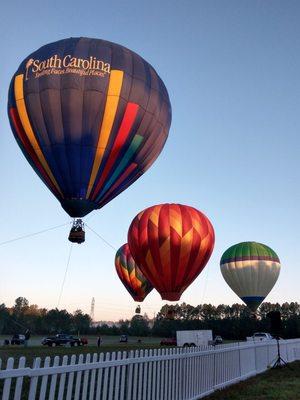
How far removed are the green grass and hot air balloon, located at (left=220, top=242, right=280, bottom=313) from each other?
83.0 feet

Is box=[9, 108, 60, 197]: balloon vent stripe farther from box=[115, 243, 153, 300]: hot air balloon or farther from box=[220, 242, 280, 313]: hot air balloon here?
box=[220, 242, 280, 313]: hot air balloon

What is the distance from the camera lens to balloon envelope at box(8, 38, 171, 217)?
19859 mm

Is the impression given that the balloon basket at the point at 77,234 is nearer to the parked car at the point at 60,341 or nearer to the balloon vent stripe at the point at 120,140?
the balloon vent stripe at the point at 120,140

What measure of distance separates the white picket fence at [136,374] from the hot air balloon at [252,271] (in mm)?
26398

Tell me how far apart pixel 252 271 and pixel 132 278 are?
1219 cm

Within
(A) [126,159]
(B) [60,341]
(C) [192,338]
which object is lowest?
(B) [60,341]

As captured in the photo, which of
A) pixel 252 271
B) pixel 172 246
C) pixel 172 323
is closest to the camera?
pixel 172 246

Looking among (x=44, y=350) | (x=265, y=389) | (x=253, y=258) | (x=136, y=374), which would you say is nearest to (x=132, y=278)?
(x=253, y=258)

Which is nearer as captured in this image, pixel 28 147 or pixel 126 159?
pixel 28 147

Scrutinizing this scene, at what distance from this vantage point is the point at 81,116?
19.8 m

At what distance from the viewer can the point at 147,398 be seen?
9367 mm

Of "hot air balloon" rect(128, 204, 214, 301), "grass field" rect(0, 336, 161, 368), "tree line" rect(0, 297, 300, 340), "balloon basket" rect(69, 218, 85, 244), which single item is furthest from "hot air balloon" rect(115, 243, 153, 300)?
"tree line" rect(0, 297, 300, 340)

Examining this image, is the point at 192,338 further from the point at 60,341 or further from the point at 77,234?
the point at 77,234

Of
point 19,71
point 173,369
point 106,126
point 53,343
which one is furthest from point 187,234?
point 53,343
